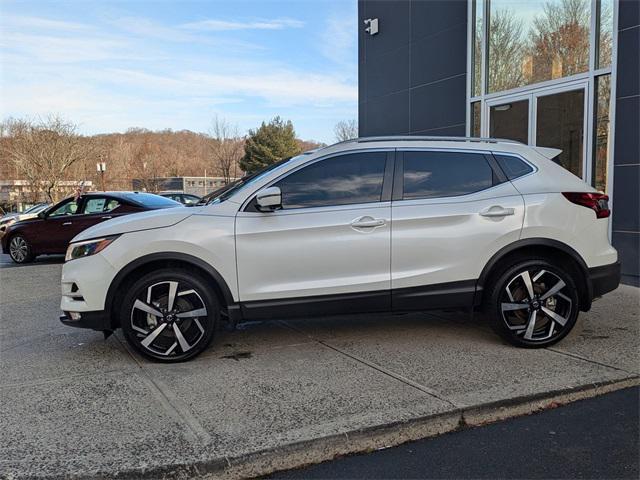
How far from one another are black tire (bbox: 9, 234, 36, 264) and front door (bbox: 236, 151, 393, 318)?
9788 mm

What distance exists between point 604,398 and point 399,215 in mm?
1979

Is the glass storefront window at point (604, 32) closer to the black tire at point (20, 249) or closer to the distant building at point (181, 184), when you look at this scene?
the black tire at point (20, 249)

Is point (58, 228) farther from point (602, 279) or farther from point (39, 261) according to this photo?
point (602, 279)

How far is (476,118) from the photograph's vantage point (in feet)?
35.0

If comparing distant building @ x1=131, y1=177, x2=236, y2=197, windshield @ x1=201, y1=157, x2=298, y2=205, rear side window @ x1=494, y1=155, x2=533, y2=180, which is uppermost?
distant building @ x1=131, y1=177, x2=236, y2=197

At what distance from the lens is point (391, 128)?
1295 centimetres

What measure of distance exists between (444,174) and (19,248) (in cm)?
Result: 1085

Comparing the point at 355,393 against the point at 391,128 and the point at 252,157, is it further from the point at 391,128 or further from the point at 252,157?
the point at 252,157

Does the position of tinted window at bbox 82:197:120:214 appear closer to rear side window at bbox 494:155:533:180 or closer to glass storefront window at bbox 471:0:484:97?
glass storefront window at bbox 471:0:484:97

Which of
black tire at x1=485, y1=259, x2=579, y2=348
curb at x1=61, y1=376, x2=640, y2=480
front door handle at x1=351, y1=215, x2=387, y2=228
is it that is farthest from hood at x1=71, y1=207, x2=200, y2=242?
black tire at x1=485, y1=259, x2=579, y2=348

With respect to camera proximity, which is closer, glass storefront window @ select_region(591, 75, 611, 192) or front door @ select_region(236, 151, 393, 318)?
front door @ select_region(236, 151, 393, 318)

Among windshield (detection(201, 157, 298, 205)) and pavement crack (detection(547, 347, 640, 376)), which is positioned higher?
windshield (detection(201, 157, 298, 205))

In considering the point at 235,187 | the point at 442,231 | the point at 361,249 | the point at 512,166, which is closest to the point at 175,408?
the point at 361,249

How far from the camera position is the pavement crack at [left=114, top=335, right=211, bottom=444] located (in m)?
3.21
